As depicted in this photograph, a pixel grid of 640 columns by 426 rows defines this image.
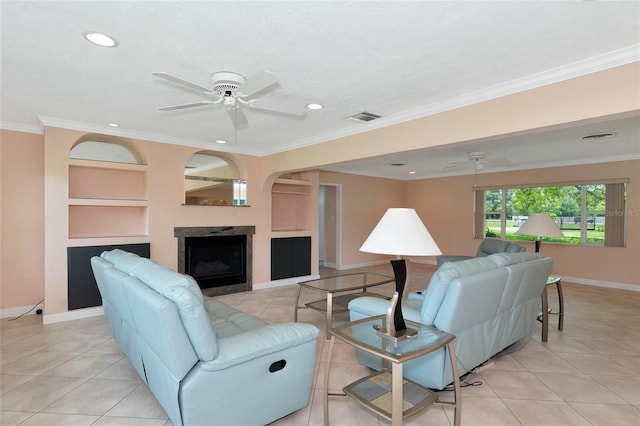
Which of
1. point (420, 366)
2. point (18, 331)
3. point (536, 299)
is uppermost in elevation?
point (536, 299)

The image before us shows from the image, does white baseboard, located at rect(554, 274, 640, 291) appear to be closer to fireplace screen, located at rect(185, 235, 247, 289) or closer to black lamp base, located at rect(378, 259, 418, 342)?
black lamp base, located at rect(378, 259, 418, 342)

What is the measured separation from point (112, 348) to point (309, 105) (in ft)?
10.2

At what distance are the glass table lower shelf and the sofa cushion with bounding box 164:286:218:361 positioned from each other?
0.93 m

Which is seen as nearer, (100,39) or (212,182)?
(100,39)

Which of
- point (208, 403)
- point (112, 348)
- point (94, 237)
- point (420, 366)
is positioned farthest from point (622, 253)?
point (94, 237)

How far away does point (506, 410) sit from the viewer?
2176mm

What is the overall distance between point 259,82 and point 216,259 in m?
3.73

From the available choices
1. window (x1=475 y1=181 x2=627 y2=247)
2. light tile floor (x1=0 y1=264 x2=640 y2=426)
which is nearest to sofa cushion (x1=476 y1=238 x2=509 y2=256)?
window (x1=475 y1=181 x2=627 y2=247)

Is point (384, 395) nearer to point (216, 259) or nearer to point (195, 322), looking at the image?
point (195, 322)

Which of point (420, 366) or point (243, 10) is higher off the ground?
point (243, 10)

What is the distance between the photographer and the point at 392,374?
5.42ft

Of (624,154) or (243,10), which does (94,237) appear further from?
(624,154)

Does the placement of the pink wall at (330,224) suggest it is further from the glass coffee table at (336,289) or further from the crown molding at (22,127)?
the crown molding at (22,127)

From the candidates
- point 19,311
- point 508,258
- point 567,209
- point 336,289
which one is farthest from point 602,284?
point 19,311
